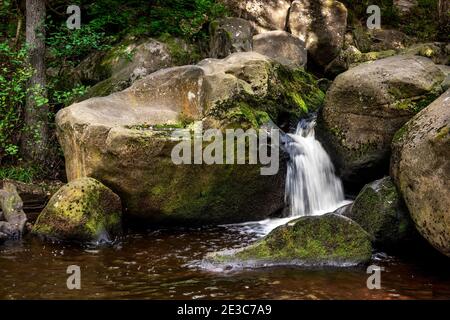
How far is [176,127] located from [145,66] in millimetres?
3719

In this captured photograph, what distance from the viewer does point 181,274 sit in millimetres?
7348

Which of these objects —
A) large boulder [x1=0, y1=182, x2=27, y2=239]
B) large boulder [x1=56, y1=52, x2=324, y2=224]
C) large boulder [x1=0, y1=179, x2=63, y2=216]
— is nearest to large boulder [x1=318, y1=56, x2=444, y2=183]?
large boulder [x1=56, y1=52, x2=324, y2=224]

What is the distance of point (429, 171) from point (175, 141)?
4461 mm

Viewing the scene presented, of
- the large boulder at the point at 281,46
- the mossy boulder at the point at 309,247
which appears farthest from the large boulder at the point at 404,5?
the mossy boulder at the point at 309,247

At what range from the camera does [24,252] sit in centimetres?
836

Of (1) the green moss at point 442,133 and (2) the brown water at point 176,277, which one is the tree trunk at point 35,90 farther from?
(1) the green moss at point 442,133

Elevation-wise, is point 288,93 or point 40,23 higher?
point 40,23

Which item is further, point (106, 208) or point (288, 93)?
point (288, 93)

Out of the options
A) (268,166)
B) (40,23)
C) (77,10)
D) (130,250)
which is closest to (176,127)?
(268,166)

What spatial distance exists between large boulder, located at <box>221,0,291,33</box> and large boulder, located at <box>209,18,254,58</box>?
2468 mm

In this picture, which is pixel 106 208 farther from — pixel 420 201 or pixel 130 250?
pixel 420 201

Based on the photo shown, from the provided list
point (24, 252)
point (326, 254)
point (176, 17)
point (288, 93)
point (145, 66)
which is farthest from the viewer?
point (176, 17)

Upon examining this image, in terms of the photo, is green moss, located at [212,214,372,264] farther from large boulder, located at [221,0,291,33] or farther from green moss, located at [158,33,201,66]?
large boulder, located at [221,0,291,33]

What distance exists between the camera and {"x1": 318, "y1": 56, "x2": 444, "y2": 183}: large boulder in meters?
9.95
